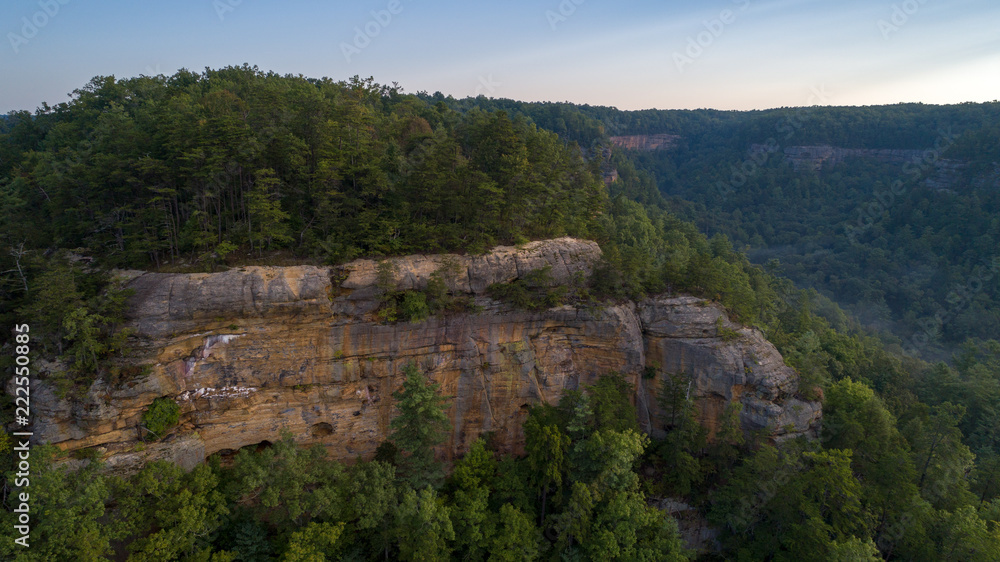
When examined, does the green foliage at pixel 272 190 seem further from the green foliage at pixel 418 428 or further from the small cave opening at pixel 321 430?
the small cave opening at pixel 321 430

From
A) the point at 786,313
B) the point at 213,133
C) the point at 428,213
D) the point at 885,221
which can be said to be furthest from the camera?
the point at 885,221

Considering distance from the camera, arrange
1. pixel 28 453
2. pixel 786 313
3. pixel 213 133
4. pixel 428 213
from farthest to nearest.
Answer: pixel 786 313
pixel 428 213
pixel 213 133
pixel 28 453

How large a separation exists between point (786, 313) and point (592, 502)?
38.8 metres

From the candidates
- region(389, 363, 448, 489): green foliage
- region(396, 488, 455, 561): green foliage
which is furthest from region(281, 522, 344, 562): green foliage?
region(389, 363, 448, 489): green foliage

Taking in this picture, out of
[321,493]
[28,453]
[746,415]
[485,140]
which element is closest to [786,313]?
[746,415]

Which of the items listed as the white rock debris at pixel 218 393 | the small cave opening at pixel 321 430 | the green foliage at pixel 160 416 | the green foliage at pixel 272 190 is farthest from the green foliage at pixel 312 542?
the green foliage at pixel 272 190

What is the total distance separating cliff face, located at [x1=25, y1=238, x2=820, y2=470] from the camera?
1934 centimetres

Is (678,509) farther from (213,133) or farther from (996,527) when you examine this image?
(213,133)

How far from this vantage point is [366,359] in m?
23.0

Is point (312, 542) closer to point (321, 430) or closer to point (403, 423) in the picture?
point (321, 430)

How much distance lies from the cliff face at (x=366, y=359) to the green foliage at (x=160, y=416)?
35 cm

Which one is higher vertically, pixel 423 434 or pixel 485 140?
pixel 485 140

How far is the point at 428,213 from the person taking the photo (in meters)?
27.7

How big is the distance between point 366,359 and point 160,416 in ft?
29.7
